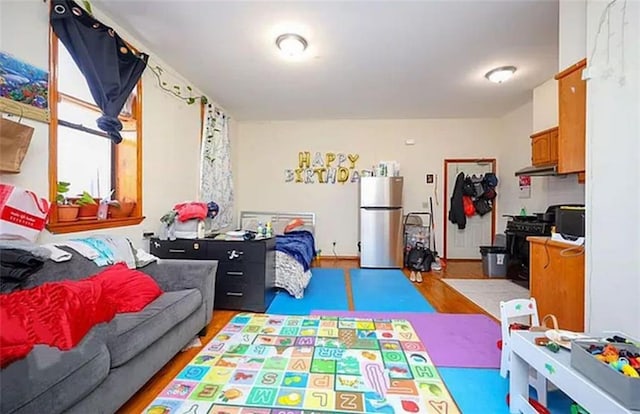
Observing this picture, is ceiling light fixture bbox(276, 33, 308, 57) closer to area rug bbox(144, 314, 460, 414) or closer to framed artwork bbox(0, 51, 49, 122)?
framed artwork bbox(0, 51, 49, 122)

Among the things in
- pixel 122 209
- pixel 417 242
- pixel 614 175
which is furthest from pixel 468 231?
pixel 122 209

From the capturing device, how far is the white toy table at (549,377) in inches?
46.6

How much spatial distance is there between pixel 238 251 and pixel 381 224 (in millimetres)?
2976

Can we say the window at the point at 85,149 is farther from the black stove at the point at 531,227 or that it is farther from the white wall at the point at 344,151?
the black stove at the point at 531,227

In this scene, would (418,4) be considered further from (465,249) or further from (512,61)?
(465,249)

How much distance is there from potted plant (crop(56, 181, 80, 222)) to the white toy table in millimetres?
3076

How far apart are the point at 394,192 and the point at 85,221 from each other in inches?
172

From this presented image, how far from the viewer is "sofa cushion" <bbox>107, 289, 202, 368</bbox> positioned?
1595 mm

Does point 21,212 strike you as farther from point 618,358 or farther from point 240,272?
point 618,358

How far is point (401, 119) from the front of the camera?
6.11 m

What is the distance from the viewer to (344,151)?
20.4 ft

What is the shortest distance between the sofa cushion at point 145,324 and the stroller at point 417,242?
3.58m

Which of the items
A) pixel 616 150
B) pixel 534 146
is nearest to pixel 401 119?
pixel 534 146

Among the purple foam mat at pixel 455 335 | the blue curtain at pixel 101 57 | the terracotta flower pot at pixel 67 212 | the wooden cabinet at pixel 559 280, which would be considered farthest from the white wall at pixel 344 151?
the terracotta flower pot at pixel 67 212
